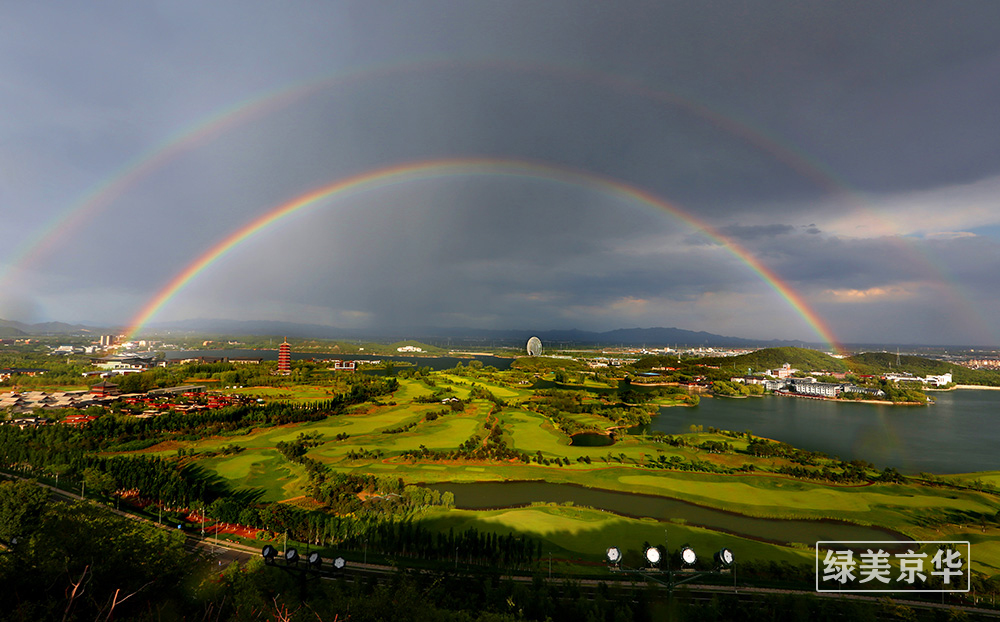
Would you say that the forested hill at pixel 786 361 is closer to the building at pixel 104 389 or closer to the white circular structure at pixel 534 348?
the white circular structure at pixel 534 348

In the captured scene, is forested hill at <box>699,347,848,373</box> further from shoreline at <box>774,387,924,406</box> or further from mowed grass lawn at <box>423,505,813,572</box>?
mowed grass lawn at <box>423,505,813,572</box>

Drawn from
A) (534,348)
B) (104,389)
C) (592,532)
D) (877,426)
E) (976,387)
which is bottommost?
(877,426)

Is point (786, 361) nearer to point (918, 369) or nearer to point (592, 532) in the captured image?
point (918, 369)

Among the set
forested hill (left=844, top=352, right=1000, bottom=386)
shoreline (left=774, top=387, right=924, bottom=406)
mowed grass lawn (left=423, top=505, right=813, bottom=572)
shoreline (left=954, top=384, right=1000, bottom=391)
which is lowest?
shoreline (left=774, top=387, right=924, bottom=406)

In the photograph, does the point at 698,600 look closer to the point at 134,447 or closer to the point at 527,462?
the point at 527,462

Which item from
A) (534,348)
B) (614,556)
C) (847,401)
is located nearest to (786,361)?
(847,401)

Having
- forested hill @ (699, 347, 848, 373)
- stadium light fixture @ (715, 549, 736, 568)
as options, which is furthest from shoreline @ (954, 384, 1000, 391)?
stadium light fixture @ (715, 549, 736, 568)
